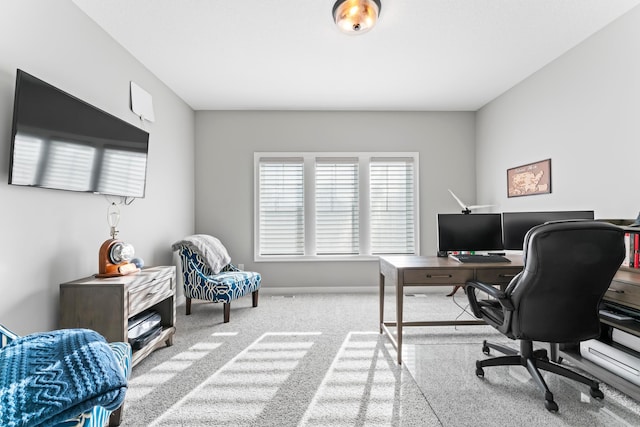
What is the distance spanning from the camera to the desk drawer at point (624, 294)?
1.84 meters

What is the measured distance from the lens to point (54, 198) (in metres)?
2.07

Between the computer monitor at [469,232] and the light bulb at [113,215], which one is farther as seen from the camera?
the computer monitor at [469,232]

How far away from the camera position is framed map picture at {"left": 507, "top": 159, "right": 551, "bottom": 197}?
3275 millimetres

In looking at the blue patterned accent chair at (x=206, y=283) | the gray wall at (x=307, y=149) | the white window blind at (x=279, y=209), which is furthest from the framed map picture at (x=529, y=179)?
the blue patterned accent chair at (x=206, y=283)

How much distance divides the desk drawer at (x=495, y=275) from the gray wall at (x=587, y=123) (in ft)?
3.34

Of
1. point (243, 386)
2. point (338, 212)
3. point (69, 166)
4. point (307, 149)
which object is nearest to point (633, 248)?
point (243, 386)

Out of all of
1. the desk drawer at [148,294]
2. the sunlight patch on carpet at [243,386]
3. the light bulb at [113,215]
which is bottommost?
the sunlight patch on carpet at [243,386]

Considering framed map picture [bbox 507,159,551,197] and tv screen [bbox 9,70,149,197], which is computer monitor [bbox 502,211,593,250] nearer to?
framed map picture [bbox 507,159,551,197]

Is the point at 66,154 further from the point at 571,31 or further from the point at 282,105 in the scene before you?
the point at 571,31

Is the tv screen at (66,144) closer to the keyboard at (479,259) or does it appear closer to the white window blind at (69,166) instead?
the white window blind at (69,166)

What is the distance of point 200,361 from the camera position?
2480 millimetres

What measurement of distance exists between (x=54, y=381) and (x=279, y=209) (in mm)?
3572

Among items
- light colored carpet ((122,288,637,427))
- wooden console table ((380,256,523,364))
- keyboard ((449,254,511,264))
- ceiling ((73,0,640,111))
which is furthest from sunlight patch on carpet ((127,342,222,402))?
ceiling ((73,0,640,111))

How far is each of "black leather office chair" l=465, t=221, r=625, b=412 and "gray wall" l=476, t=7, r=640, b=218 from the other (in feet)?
→ 3.41
